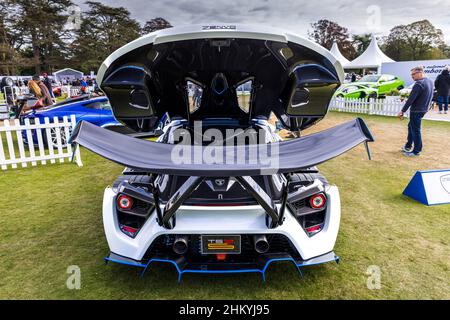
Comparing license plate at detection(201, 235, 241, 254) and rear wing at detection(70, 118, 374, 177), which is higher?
rear wing at detection(70, 118, 374, 177)

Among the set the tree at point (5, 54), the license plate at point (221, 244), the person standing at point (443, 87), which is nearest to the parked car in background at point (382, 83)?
the person standing at point (443, 87)

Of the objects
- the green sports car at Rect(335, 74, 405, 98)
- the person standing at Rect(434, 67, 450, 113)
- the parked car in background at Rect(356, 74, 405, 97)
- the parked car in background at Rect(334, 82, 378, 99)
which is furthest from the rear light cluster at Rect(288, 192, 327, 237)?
the parked car in background at Rect(356, 74, 405, 97)

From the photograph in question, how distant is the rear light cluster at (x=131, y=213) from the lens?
89.4 inches

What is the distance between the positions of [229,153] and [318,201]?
0.88 metres

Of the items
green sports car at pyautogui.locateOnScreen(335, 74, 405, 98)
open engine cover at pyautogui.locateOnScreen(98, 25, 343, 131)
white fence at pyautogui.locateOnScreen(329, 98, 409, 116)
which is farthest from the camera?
green sports car at pyautogui.locateOnScreen(335, 74, 405, 98)

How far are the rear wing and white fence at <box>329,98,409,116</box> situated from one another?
1142cm

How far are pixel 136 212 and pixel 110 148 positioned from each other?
→ 62cm

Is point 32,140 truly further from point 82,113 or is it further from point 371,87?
point 371,87

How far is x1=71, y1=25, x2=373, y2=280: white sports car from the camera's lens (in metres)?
1.90

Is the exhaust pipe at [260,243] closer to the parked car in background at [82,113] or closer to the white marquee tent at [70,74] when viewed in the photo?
the parked car in background at [82,113]

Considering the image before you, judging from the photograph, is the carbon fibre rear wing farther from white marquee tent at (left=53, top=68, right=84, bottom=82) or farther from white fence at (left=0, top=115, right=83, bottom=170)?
white marquee tent at (left=53, top=68, right=84, bottom=82)

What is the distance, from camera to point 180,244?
6.96ft
